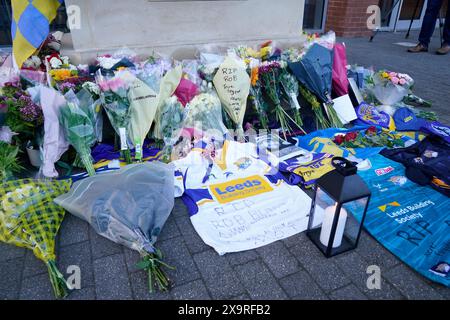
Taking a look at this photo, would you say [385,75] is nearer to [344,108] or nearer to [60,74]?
[344,108]

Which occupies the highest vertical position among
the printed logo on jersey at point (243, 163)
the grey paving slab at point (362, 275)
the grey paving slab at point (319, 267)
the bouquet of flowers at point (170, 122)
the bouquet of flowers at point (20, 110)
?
the bouquet of flowers at point (20, 110)

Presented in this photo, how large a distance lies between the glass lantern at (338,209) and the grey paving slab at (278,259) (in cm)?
22

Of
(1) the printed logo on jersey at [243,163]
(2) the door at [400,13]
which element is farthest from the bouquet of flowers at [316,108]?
(2) the door at [400,13]

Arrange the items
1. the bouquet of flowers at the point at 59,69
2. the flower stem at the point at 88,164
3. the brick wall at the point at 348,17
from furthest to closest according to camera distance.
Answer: the brick wall at the point at 348,17, the bouquet of flowers at the point at 59,69, the flower stem at the point at 88,164

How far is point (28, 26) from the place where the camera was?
315 cm

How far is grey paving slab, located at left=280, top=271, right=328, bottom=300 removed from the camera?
1850 millimetres

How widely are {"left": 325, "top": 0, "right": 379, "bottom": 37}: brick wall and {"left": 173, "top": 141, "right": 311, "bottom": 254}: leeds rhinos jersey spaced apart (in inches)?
271

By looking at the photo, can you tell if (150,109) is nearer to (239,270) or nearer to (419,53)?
(239,270)

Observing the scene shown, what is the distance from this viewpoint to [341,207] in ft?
6.31

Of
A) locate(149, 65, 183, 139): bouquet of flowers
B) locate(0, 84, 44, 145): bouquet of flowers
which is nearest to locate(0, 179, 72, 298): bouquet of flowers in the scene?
locate(0, 84, 44, 145): bouquet of flowers

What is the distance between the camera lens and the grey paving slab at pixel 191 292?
183 cm

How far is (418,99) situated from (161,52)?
371cm

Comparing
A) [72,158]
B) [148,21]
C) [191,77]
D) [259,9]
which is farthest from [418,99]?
[72,158]

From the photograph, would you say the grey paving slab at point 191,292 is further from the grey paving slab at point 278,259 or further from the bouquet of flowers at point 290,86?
the bouquet of flowers at point 290,86
